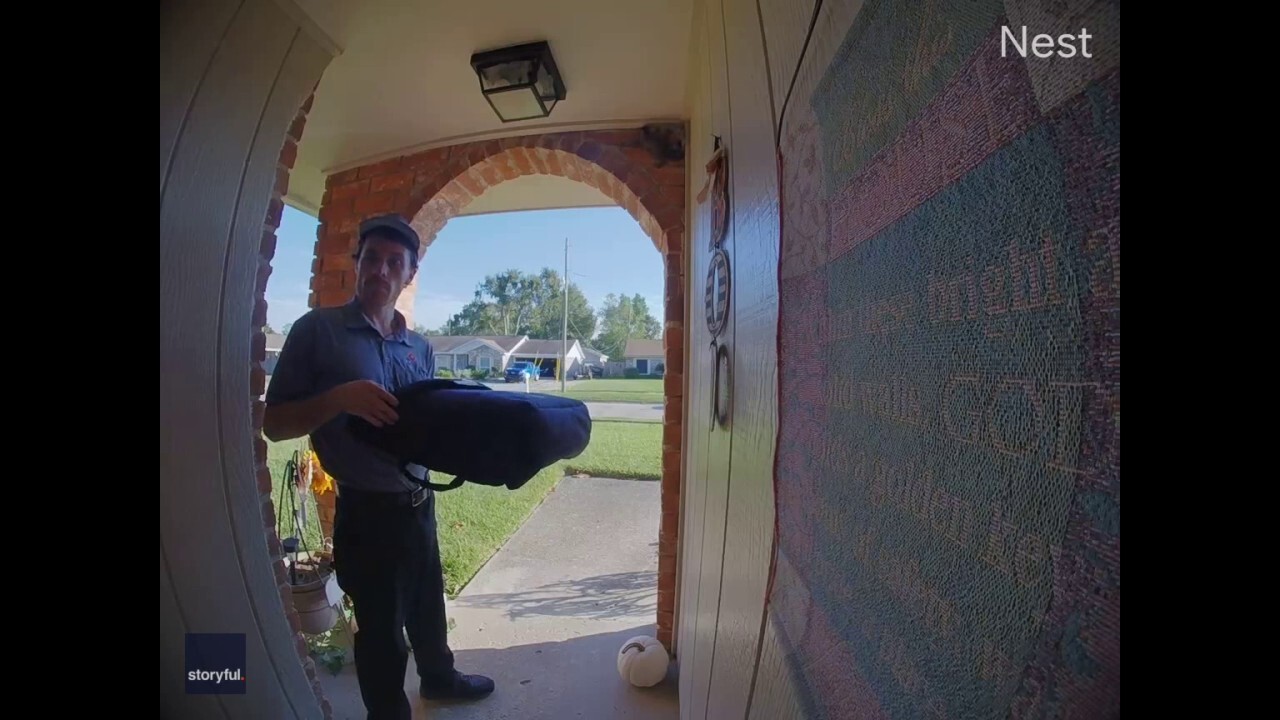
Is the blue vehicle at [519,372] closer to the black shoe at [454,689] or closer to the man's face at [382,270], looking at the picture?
the man's face at [382,270]

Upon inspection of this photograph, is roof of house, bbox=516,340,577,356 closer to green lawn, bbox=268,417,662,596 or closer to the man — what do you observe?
green lawn, bbox=268,417,662,596

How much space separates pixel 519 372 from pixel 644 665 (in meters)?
1.14

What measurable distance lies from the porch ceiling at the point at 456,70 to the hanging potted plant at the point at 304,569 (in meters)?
1.06

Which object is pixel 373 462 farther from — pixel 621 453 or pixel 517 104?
pixel 621 453

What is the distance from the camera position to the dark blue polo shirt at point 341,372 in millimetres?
1012

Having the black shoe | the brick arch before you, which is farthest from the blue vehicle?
the black shoe

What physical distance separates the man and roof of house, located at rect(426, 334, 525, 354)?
119 millimetres

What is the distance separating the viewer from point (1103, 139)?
10 centimetres

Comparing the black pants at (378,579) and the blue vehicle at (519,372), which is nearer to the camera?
the black pants at (378,579)

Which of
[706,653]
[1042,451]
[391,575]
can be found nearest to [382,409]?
[391,575]

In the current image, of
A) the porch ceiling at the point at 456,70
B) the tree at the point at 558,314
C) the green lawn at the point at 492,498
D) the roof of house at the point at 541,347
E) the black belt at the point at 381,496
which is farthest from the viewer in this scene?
the tree at the point at 558,314

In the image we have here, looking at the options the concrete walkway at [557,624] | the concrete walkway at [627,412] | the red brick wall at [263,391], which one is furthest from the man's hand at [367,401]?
the concrete walkway at [627,412]

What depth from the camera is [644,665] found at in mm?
1338

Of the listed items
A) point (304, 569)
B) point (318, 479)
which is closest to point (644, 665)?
point (304, 569)
